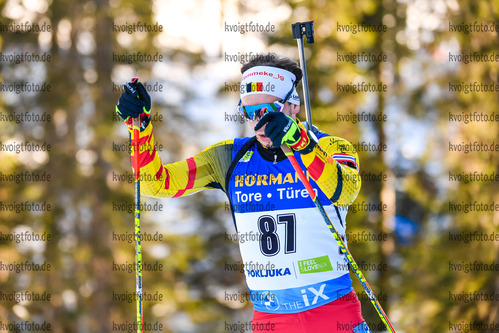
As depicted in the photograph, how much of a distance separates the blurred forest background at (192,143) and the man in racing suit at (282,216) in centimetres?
781

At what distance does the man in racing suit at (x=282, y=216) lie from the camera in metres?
3.38

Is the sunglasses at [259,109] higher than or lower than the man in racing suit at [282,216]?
higher

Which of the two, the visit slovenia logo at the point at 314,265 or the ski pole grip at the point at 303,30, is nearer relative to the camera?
the visit slovenia logo at the point at 314,265

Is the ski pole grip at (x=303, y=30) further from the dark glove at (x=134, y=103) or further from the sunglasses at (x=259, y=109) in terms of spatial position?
the dark glove at (x=134, y=103)

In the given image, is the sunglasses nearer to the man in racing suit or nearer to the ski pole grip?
the man in racing suit

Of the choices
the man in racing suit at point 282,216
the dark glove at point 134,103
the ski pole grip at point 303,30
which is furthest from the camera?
the ski pole grip at point 303,30

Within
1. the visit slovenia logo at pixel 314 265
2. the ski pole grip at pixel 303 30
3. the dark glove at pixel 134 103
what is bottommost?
the visit slovenia logo at pixel 314 265

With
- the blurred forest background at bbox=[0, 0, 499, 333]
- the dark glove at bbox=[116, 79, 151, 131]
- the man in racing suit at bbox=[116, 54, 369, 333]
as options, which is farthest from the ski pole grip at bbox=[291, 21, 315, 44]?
the blurred forest background at bbox=[0, 0, 499, 333]

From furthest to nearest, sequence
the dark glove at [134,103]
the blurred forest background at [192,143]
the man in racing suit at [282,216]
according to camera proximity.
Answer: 1. the blurred forest background at [192,143]
2. the dark glove at [134,103]
3. the man in racing suit at [282,216]

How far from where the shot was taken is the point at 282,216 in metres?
3.42

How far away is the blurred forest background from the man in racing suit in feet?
25.6

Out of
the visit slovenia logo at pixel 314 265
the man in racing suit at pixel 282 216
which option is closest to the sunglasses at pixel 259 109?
the man in racing suit at pixel 282 216

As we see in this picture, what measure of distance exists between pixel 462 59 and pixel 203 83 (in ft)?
18.7

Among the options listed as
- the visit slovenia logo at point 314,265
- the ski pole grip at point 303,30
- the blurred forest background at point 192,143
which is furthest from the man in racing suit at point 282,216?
the blurred forest background at point 192,143
